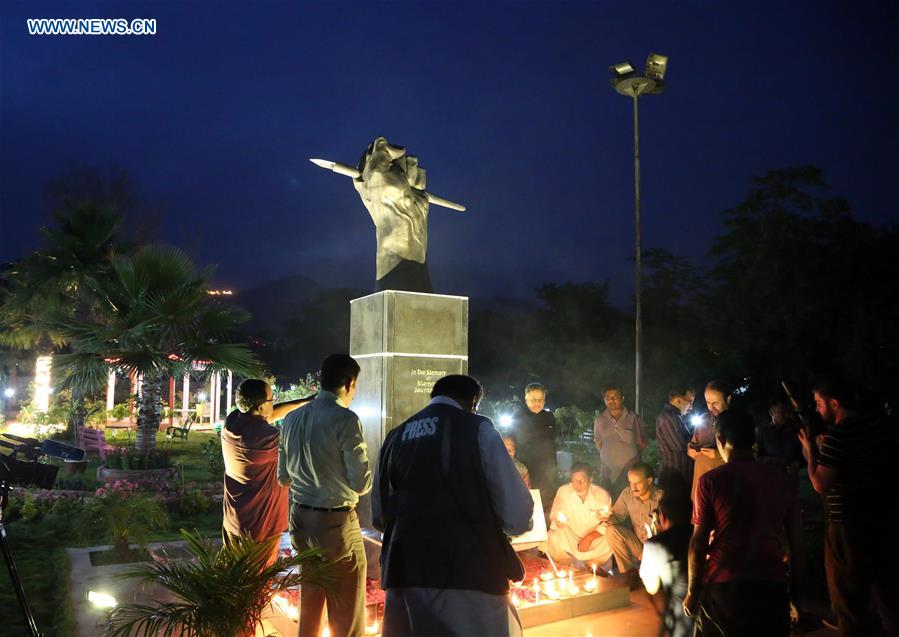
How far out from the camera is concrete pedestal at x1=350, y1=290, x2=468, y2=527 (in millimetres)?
6391

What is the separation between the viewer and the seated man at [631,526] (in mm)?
5344

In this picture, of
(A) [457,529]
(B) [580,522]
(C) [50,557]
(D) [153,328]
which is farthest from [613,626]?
(D) [153,328]

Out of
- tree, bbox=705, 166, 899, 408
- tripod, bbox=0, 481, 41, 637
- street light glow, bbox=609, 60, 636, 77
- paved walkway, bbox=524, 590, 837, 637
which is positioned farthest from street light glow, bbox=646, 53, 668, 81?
tripod, bbox=0, 481, 41, 637

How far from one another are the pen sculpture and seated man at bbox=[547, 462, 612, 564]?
8.07 feet

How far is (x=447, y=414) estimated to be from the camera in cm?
298

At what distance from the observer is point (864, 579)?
4.11 metres

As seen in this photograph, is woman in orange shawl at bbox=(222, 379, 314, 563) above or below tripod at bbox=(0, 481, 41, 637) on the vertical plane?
above

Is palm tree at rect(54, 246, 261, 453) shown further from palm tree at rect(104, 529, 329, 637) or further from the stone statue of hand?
palm tree at rect(104, 529, 329, 637)

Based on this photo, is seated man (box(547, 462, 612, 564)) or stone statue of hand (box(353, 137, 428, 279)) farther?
stone statue of hand (box(353, 137, 428, 279))

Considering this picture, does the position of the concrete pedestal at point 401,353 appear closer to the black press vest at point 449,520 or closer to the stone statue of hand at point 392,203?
the stone statue of hand at point 392,203

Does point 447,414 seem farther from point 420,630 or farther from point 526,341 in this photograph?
point 526,341

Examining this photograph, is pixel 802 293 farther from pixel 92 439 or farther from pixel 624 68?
pixel 92 439

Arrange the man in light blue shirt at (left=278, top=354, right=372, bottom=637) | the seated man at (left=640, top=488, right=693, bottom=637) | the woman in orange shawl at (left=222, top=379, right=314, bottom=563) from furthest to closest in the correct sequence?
1. the woman in orange shawl at (left=222, top=379, right=314, bottom=563)
2. the man in light blue shirt at (left=278, top=354, right=372, bottom=637)
3. the seated man at (left=640, top=488, right=693, bottom=637)

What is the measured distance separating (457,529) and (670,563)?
148 centimetres
